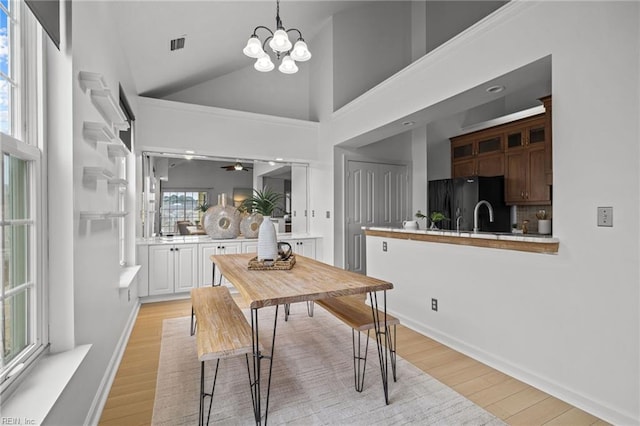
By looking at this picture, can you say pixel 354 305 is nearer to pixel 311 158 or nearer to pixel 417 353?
pixel 417 353

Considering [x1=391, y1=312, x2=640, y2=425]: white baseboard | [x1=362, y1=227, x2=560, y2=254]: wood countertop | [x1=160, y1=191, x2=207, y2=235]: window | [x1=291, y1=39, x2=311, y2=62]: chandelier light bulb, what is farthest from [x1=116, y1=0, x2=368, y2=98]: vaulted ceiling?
[x1=391, y1=312, x2=640, y2=425]: white baseboard

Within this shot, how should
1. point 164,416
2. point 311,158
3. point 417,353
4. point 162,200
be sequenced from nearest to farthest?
point 164,416 < point 417,353 < point 162,200 < point 311,158

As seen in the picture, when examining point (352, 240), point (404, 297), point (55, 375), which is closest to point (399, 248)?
point (404, 297)

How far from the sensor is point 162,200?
4809 millimetres

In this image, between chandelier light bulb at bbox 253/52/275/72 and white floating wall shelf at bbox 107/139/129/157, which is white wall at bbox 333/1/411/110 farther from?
white floating wall shelf at bbox 107/139/129/157

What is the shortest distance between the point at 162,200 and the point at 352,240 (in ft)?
10.00

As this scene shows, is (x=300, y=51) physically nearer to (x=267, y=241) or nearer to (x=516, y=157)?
(x=267, y=241)

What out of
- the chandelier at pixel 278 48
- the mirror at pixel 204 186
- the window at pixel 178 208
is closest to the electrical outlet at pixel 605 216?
the chandelier at pixel 278 48

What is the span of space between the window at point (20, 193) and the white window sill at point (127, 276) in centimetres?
141

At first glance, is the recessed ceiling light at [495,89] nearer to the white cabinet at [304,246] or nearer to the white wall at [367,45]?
the white wall at [367,45]

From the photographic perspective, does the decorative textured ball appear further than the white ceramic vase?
Yes

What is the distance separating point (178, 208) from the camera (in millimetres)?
5023

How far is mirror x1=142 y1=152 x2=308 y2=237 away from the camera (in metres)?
4.55

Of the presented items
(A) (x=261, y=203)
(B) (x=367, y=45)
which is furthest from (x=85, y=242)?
(B) (x=367, y=45)
